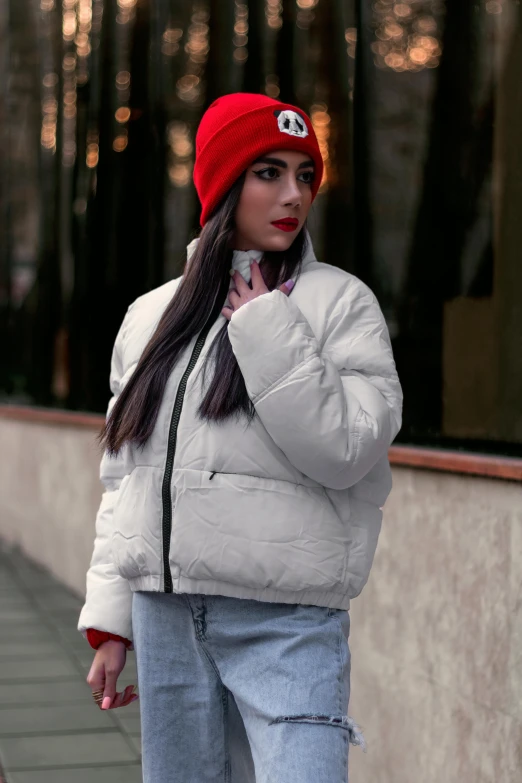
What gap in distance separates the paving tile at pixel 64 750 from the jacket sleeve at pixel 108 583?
7.29 feet

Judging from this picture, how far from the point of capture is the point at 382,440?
8.21 ft

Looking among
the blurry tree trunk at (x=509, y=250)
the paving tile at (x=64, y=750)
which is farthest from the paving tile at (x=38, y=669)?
the blurry tree trunk at (x=509, y=250)

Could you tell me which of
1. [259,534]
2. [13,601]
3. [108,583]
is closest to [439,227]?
[108,583]

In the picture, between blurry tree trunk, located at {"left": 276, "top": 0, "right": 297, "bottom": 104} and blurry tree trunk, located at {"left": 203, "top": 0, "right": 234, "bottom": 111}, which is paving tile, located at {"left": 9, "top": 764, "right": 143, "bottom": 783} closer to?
blurry tree trunk, located at {"left": 276, "top": 0, "right": 297, "bottom": 104}

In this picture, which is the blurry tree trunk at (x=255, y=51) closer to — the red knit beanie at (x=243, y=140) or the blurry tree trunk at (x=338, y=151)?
the blurry tree trunk at (x=338, y=151)

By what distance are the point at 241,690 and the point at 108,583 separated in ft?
1.49

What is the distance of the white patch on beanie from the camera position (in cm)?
269

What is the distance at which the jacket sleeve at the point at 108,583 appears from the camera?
285cm

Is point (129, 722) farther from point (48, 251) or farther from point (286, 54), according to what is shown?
point (48, 251)

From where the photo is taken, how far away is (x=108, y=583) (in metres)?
2.87

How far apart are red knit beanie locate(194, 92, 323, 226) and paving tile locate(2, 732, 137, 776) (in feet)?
9.26

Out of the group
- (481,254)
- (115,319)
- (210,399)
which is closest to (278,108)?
(210,399)

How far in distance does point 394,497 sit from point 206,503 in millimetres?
1841

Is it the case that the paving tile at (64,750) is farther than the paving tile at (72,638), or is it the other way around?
the paving tile at (72,638)
